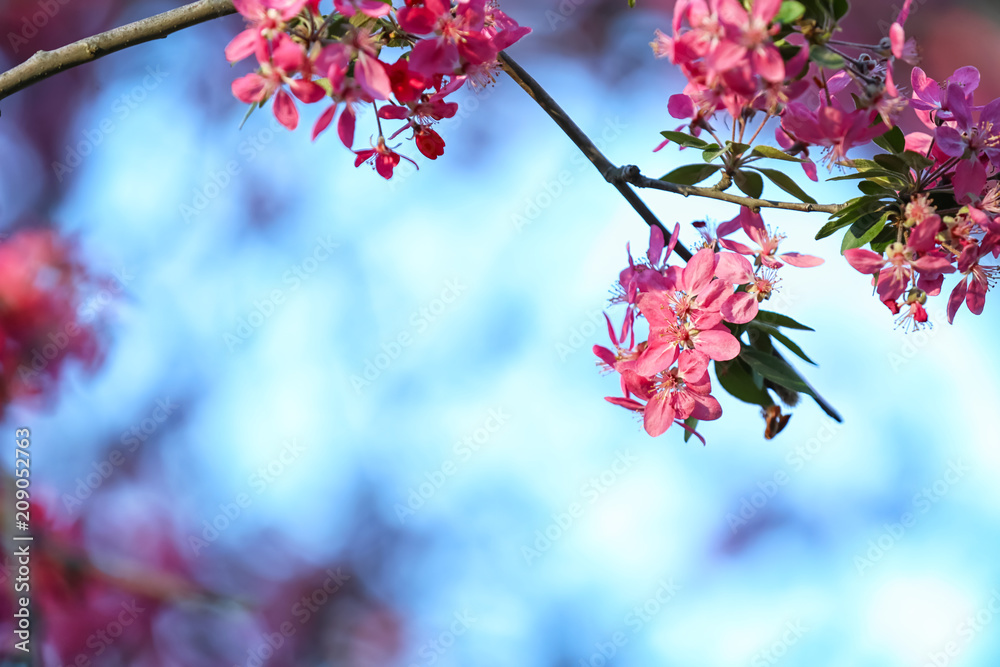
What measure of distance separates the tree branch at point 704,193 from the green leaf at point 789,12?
16cm

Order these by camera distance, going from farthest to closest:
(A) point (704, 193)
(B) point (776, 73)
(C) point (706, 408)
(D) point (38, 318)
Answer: (D) point (38, 318) < (C) point (706, 408) < (A) point (704, 193) < (B) point (776, 73)

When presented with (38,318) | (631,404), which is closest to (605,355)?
(631,404)

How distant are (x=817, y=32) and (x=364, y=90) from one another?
39 cm

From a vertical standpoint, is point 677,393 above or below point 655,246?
below

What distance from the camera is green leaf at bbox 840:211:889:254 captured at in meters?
0.77

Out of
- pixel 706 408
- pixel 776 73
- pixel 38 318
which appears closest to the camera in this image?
pixel 776 73

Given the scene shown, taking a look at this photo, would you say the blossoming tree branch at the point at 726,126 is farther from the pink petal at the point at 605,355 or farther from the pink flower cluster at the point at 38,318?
the pink flower cluster at the point at 38,318

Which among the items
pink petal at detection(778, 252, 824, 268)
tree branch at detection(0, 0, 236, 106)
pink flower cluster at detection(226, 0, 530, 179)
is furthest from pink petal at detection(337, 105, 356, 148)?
pink petal at detection(778, 252, 824, 268)

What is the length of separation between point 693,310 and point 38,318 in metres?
1.86

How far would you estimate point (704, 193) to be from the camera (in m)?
0.69

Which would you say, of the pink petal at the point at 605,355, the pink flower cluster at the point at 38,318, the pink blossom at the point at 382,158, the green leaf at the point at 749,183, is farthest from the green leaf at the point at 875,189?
the pink flower cluster at the point at 38,318

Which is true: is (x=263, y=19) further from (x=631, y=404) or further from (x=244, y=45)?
(x=631, y=404)

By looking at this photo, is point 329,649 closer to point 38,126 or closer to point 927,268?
point 38,126

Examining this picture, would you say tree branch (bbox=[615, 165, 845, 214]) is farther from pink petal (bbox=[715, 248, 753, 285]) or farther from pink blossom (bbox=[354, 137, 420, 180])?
pink blossom (bbox=[354, 137, 420, 180])
